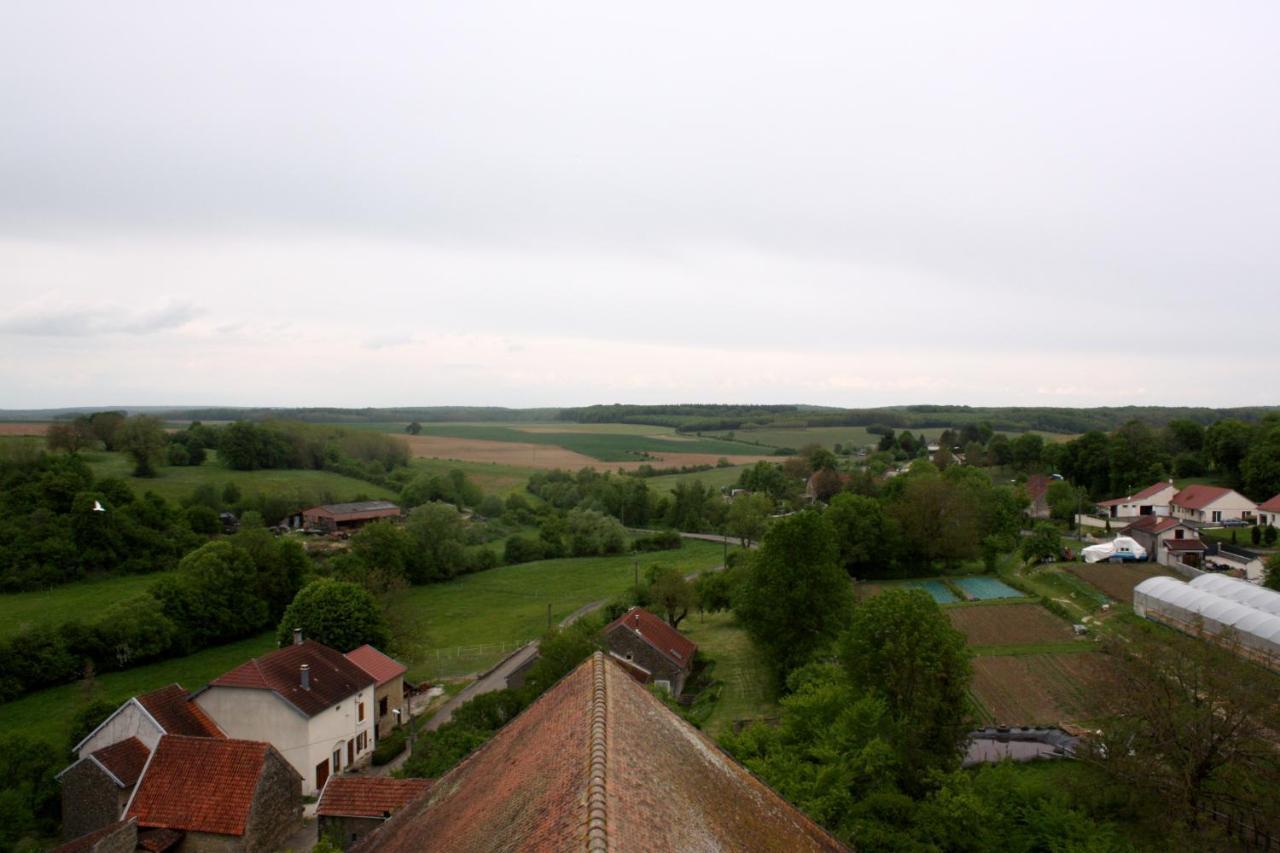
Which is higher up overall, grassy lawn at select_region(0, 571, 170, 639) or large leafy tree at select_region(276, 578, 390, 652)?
large leafy tree at select_region(276, 578, 390, 652)

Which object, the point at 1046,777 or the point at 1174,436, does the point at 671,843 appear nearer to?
the point at 1046,777


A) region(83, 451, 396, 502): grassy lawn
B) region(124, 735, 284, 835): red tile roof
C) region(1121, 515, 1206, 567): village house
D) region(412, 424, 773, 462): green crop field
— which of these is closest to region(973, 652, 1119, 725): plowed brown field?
region(1121, 515, 1206, 567): village house

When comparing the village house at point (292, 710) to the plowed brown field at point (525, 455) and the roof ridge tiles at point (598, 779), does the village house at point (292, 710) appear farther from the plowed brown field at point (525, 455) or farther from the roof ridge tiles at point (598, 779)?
the plowed brown field at point (525, 455)

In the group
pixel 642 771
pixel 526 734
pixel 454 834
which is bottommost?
pixel 454 834

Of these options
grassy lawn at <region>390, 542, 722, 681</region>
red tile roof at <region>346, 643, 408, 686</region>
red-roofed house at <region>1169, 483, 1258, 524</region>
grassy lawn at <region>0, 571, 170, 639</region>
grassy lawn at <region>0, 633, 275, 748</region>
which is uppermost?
red-roofed house at <region>1169, 483, 1258, 524</region>

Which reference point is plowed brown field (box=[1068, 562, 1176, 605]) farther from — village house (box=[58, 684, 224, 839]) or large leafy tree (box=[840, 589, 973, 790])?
village house (box=[58, 684, 224, 839])

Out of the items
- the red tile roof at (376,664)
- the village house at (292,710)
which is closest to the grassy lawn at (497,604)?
the red tile roof at (376,664)

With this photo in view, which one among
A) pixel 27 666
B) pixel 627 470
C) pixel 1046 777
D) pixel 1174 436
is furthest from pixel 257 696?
pixel 1174 436

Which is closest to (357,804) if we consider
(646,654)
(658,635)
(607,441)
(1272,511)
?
(646,654)
